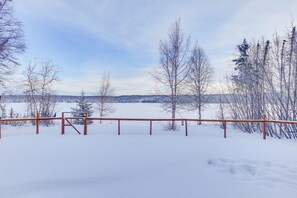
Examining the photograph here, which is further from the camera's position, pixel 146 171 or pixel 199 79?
pixel 199 79

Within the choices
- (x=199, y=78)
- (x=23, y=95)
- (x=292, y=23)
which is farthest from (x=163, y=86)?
(x=23, y=95)

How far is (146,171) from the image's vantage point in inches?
187

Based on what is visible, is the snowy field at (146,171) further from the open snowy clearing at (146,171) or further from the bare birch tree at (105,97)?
the bare birch tree at (105,97)

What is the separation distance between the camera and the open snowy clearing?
12.2 feet

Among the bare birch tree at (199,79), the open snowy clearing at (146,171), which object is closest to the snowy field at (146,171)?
the open snowy clearing at (146,171)

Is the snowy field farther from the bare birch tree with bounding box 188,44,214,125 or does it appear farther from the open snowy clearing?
the bare birch tree with bounding box 188,44,214,125

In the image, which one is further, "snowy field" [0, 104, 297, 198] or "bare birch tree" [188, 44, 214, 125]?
"bare birch tree" [188, 44, 214, 125]

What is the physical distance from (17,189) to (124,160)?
8.64 feet

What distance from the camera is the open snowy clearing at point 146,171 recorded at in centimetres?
373

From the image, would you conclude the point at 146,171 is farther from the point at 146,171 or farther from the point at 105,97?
the point at 105,97

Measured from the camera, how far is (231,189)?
379 cm

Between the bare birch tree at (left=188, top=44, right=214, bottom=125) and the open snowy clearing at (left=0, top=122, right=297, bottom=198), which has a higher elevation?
the bare birch tree at (left=188, top=44, right=214, bottom=125)

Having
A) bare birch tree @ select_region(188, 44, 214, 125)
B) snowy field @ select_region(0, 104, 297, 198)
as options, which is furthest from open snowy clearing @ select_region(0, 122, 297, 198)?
bare birch tree @ select_region(188, 44, 214, 125)

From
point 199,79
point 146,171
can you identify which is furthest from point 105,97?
Result: point 146,171
